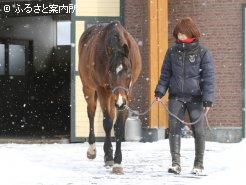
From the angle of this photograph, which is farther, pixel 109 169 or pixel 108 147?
pixel 108 147

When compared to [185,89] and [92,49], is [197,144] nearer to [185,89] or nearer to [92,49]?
[185,89]

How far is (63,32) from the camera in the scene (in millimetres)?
29188

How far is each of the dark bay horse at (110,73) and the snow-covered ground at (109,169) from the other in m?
0.37

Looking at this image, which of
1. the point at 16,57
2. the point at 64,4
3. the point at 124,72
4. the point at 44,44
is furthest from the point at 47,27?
the point at 124,72

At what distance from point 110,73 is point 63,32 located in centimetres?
2156

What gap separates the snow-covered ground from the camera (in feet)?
24.7

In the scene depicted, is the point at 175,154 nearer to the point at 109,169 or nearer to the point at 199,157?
the point at 199,157

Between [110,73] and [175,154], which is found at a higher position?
[110,73]

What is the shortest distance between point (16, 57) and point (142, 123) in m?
12.8

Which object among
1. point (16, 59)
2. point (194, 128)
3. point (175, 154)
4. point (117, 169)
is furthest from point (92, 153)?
point (16, 59)

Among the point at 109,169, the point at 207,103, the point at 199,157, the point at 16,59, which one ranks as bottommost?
the point at 109,169

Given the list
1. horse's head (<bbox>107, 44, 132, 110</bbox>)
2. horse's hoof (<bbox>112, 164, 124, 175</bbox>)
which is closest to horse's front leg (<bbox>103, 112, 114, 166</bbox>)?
horse's hoof (<bbox>112, 164, 124, 175</bbox>)

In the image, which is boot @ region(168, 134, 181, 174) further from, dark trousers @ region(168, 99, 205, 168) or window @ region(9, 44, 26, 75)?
window @ region(9, 44, 26, 75)

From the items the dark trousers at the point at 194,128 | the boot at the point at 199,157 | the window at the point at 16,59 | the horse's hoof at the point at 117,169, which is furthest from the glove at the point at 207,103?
the window at the point at 16,59
